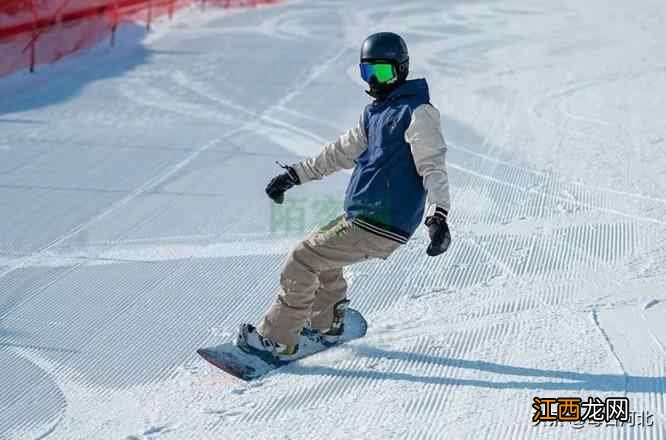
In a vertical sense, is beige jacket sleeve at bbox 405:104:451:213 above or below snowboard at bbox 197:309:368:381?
above

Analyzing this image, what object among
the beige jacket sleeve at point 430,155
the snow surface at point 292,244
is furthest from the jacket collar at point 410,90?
the snow surface at point 292,244

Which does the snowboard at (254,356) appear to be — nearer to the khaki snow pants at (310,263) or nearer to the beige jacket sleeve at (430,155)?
the khaki snow pants at (310,263)

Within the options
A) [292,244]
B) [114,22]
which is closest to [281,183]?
[292,244]

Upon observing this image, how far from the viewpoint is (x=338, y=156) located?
4609mm

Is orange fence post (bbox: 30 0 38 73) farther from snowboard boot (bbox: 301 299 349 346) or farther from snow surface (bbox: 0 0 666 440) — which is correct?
snowboard boot (bbox: 301 299 349 346)

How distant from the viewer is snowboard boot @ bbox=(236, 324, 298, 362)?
4.43m

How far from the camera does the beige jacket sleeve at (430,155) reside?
4.04 metres

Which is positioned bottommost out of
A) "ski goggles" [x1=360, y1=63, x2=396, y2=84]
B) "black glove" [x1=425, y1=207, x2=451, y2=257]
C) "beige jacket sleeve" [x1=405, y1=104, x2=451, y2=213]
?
"black glove" [x1=425, y1=207, x2=451, y2=257]

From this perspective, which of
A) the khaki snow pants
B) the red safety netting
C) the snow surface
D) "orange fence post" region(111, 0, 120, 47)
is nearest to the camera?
the snow surface

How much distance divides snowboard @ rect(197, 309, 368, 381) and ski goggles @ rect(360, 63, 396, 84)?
1223 mm

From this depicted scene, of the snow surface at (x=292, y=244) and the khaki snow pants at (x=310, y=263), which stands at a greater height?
the khaki snow pants at (x=310, y=263)

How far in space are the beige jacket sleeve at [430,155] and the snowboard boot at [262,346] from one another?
0.93m

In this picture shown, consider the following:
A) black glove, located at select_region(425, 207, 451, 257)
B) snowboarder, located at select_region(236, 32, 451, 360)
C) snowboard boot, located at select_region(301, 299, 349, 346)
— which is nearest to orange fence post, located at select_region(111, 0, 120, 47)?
snowboard boot, located at select_region(301, 299, 349, 346)

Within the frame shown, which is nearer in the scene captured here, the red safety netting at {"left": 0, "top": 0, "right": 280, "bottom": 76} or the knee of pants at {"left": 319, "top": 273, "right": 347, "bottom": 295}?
the knee of pants at {"left": 319, "top": 273, "right": 347, "bottom": 295}
